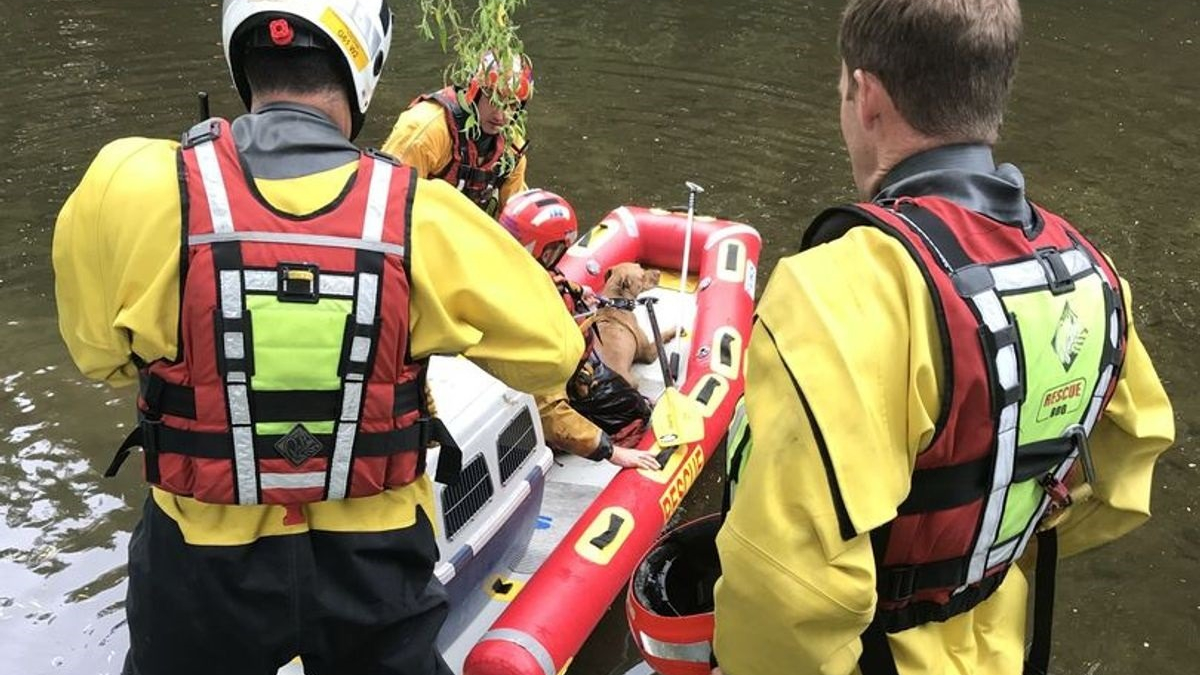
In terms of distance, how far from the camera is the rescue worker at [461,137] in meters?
4.45

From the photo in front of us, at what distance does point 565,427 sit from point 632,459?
331 millimetres

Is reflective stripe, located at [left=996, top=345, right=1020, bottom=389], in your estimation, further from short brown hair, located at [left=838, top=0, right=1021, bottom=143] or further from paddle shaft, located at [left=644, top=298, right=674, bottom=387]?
paddle shaft, located at [left=644, top=298, right=674, bottom=387]

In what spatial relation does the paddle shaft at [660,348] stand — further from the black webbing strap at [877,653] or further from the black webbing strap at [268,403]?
the black webbing strap at [877,653]

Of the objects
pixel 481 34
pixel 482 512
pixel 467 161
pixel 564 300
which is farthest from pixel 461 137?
pixel 482 512

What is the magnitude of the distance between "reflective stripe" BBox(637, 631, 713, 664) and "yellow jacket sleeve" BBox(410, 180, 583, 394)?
21.7 inches

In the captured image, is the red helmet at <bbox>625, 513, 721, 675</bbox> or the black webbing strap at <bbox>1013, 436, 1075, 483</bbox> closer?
the black webbing strap at <bbox>1013, 436, 1075, 483</bbox>

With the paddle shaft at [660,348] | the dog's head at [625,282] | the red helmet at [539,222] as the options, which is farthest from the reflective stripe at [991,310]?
the dog's head at [625,282]

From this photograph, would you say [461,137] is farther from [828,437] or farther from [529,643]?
[828,437]

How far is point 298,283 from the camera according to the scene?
1.84 metres

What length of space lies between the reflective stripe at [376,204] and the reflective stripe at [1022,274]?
1.02m

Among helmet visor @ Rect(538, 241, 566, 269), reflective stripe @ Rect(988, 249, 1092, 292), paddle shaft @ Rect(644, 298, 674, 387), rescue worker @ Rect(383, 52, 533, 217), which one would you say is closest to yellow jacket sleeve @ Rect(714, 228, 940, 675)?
reflective stripe @ Rect(988, 249, 1092, 292)

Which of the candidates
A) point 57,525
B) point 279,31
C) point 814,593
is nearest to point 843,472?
point 814,593

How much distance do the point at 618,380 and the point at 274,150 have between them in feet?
8.03

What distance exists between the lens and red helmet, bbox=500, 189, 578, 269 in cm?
397
